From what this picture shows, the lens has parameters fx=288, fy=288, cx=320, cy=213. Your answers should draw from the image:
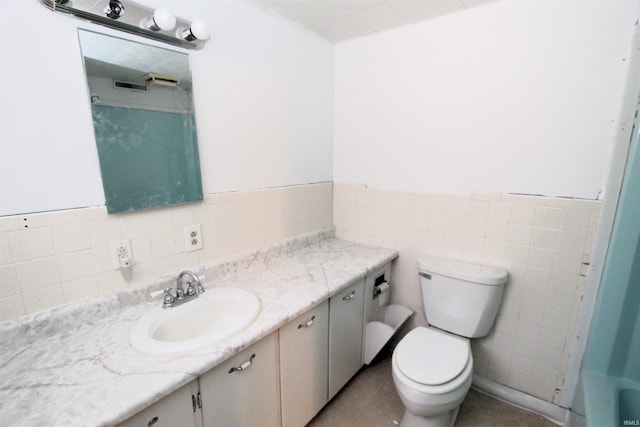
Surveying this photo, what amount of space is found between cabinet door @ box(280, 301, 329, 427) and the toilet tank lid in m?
0.67

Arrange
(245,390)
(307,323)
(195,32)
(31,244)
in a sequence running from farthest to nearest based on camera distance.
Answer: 1. (307,323)
2. (195,32)
3. (245,390)
4. (31,244)

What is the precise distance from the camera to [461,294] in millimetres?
1569

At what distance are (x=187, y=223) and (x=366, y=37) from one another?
1581 mm

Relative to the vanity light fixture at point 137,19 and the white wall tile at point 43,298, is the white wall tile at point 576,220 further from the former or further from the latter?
the white wall tile at point 43,298

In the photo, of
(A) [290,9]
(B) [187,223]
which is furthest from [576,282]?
(A) [290,9]

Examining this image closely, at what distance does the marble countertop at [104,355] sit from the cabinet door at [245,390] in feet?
0.28

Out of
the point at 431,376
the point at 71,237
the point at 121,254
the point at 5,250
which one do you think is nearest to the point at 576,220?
the point at 431,376

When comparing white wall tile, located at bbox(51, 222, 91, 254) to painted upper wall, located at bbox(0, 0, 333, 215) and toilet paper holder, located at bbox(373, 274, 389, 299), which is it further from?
toilet paper holder, located at bbox(373, 274, 389, 299)

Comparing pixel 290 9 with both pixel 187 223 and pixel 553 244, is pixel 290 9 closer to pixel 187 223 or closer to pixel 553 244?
pixel 187 223

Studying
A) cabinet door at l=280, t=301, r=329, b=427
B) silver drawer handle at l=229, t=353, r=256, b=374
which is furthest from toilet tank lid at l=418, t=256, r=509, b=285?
silver drawer handle at l=229, t=353, r=256, b=374

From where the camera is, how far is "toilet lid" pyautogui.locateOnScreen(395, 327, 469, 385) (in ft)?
4.19

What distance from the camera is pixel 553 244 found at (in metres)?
1.45

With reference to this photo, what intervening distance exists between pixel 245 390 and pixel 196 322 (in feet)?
Result: 1.18

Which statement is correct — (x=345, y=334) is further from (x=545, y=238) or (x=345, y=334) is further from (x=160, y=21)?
(x=160, y=21)
